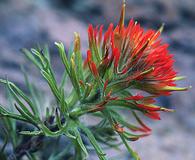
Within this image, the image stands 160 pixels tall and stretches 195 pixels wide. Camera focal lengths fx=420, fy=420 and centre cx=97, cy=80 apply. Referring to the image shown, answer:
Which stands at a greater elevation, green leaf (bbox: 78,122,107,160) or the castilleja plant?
the castilleja plant

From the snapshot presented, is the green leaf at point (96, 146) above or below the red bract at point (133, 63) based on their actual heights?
below

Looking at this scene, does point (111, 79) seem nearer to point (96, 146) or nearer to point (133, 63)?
point (133, 63)

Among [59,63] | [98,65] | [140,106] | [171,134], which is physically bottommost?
[171,134]

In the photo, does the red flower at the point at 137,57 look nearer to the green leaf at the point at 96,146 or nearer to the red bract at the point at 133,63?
the red bract at the point at 133,63

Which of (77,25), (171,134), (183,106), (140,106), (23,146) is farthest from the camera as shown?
(77,25)

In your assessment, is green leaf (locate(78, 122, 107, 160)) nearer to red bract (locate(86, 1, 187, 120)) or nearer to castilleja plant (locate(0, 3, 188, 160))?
castilleja plant (locate(0, 3, 188, 160))

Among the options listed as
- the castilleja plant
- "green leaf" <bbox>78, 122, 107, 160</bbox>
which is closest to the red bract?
the castilleja plant

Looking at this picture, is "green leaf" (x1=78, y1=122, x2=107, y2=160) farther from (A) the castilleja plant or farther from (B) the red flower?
(B) the red flower

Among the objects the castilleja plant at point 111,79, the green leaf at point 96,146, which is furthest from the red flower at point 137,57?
the green leaf at point 96,146

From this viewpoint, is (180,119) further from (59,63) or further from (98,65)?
(98,65)

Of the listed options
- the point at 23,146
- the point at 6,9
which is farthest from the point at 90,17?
the point at 23,146

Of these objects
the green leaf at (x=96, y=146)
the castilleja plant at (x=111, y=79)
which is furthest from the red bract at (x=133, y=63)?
the green leaf at (x=96, y=146)
